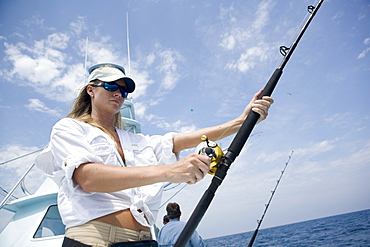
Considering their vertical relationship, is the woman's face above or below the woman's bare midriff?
above

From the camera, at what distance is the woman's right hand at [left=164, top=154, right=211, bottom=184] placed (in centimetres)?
100

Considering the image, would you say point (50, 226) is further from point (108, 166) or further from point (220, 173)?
point (220, 173)

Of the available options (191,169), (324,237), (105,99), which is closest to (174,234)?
(105,99)

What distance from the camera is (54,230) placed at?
4.20m

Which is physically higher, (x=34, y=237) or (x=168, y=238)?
(x=34, y=237)

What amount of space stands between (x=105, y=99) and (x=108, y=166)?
63cm

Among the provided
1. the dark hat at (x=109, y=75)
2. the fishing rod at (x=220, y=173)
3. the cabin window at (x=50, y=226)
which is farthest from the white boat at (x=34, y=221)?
the fishing rod at (x=220, y=173)

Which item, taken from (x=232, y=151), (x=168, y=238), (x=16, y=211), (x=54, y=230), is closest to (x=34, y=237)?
(x=54, y=230)

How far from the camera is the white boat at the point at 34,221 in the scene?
3.93 m

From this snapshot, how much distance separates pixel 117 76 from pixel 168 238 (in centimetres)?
265

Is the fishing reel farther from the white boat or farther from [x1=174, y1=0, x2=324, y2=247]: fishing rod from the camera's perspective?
the white boat

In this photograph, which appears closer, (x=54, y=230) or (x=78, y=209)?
(x=78, y=209)

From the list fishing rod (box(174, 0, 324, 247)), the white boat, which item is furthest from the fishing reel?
the white boat

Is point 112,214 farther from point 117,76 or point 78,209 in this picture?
point 117,76
